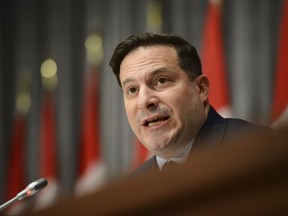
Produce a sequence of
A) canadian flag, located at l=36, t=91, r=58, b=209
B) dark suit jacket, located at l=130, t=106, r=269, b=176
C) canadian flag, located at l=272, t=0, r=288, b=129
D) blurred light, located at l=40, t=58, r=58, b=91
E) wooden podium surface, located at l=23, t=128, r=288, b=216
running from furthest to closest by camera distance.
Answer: blurred light, located at l=40, t=58, r=58, b=91 → canadian flag, located at l=36, t=91, r=58, b=209 → canadian flag, located at l=272, t=0, r=288, b=129 → dark suit jacket, located at l=130, t=106, r=269, b=176 → wooden podium surface, located at l=23, t=128, r=288, b=216

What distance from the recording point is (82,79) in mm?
3055

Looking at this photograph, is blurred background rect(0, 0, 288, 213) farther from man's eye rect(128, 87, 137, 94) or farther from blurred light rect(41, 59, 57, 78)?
man's eye rect(128, 87, 137, 94)

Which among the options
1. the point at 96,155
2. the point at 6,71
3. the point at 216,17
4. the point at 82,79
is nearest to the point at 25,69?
the point at 6,71

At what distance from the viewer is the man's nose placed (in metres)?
1.66

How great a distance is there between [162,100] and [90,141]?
1298 millimetres

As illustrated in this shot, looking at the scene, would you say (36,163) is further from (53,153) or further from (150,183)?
(150,183)

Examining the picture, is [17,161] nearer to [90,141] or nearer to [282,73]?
[90,141]

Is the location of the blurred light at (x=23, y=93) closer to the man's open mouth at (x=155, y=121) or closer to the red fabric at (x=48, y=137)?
the red fabric at (x=48, y=137)

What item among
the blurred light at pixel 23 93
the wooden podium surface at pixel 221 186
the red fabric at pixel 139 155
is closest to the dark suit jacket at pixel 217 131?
the red fabric at pixel 139 155

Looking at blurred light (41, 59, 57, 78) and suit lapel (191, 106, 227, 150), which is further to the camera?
blurred light (41, 59, 57, 78)

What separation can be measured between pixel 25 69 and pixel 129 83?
5.68ft

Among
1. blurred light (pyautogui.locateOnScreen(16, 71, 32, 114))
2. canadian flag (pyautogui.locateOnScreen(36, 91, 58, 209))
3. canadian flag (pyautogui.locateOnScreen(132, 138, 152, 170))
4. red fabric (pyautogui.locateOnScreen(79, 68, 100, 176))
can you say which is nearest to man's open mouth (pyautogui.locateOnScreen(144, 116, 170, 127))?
canadian flag (pyautogui.locateOnScreen(132, 138, 152, 170))

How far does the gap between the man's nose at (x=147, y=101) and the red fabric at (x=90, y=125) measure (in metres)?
1.22

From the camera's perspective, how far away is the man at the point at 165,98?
164 cm
